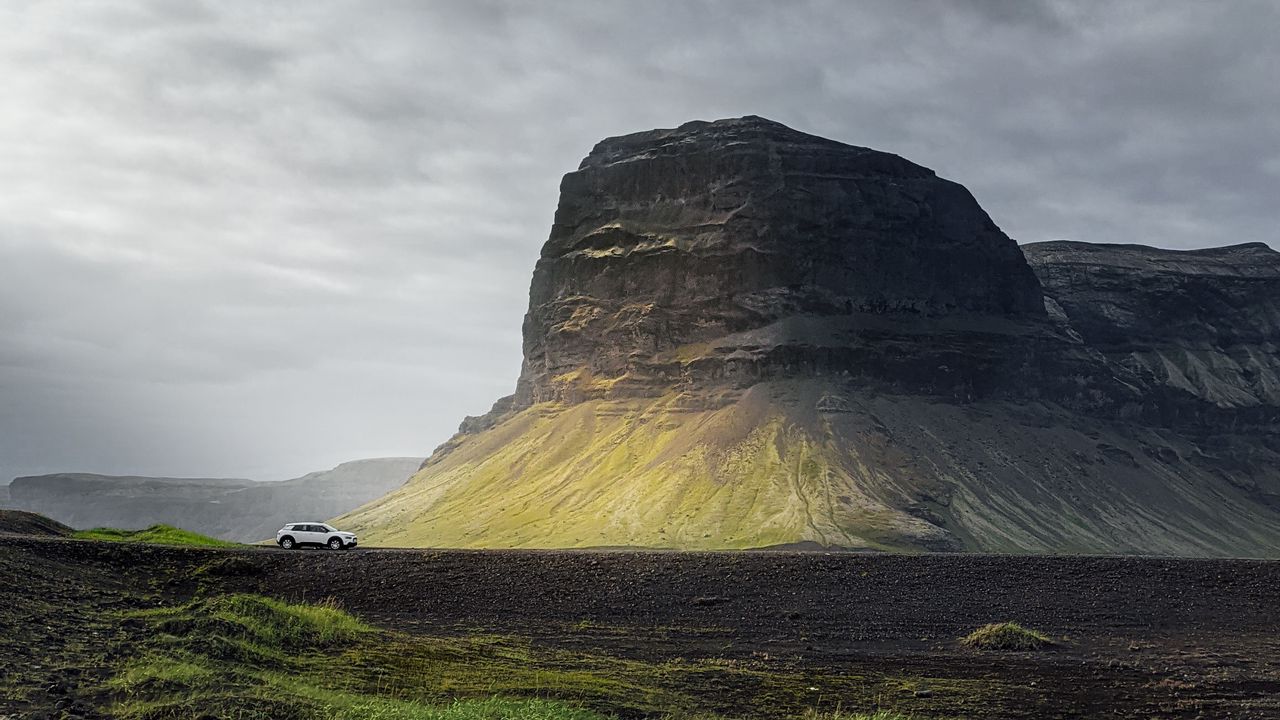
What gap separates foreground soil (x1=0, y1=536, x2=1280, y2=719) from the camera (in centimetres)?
2438

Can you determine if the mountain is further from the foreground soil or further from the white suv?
the foreground soil

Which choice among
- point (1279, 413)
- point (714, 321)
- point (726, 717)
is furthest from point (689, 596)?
point (1279, 413)

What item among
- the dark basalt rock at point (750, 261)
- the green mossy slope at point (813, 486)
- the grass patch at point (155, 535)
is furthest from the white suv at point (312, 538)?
the dark basalt rock at point (750, 261)

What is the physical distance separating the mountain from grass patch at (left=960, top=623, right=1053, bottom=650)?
5873cm

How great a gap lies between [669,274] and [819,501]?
46013 mm

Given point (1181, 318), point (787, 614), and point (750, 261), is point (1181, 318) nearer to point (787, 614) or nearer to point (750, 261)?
point (750, 261)

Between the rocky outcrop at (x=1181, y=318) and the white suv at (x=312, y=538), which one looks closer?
the white suv at (x=312, y=538)

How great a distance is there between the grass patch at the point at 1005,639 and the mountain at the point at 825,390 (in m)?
58.7

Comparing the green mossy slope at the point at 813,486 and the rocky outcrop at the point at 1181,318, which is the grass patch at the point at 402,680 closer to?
the green mossy slope at the point at 813,486

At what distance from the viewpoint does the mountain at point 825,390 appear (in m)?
105

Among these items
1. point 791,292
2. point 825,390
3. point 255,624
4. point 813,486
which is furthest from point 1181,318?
point 255,624

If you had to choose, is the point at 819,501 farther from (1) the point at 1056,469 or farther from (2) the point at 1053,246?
(2) the point at 1053,246

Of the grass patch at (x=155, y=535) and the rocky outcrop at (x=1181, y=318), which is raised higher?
the rocky outcrop at (x=1181, y=318)

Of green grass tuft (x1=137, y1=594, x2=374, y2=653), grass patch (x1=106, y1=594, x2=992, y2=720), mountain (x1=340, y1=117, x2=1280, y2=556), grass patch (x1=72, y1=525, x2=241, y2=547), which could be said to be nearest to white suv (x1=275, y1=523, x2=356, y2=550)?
grass patch (x1=72, y1=525, x2=241, y2=547)
